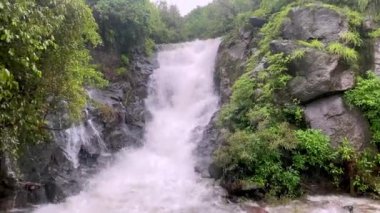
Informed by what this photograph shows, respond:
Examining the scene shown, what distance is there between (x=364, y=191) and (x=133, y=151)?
847 cm

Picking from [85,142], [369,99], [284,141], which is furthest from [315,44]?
[85,142]

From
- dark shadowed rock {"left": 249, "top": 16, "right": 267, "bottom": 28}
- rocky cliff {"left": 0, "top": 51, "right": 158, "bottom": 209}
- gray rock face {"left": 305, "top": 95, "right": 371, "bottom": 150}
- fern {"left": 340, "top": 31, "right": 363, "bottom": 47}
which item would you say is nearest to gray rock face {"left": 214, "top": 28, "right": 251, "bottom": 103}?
dark shadowed rock {"left": 249, "top": 16, "right": 267, "bottom": 28}

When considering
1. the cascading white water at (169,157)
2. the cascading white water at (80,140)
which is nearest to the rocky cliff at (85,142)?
the cascading white water at (80,140)

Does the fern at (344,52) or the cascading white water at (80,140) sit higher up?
the fern at (344,52)

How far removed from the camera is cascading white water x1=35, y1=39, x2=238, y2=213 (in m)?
10.0

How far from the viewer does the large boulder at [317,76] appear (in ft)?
36.7

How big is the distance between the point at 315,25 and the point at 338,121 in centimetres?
379

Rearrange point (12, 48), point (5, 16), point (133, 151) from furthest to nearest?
point (133, 151)
point (12, 48)
point (5, 16)

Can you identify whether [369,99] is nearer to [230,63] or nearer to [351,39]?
[351,39]

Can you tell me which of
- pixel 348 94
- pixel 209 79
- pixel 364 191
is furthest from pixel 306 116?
pixel 209 79

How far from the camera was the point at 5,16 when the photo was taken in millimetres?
5090

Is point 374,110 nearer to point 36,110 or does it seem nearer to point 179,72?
point 36,110

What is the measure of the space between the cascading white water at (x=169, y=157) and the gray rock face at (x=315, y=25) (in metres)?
4.91

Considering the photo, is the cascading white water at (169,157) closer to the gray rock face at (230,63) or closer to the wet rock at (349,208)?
the gray rock face at (230,63)
